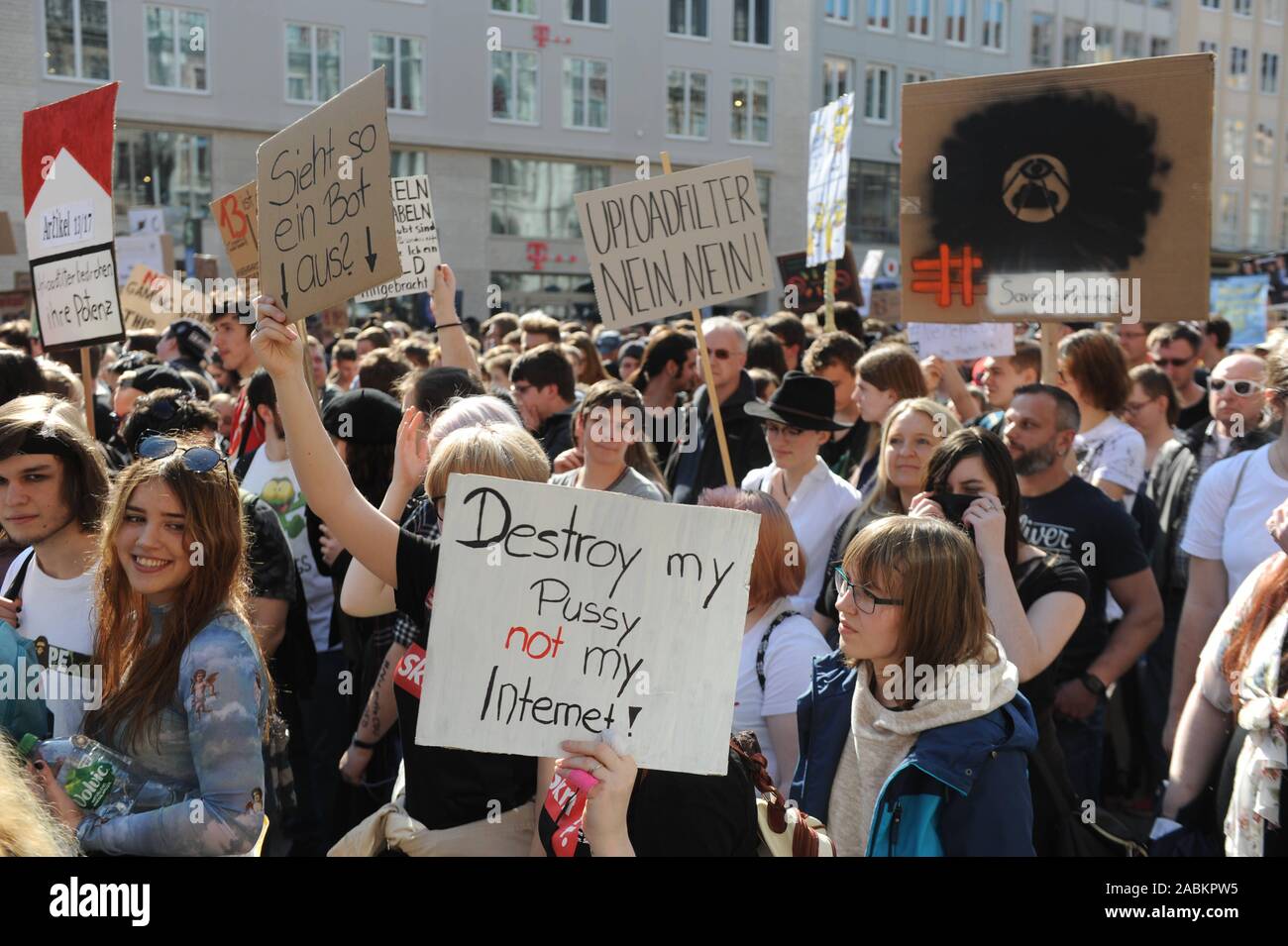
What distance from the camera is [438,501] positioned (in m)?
3.24

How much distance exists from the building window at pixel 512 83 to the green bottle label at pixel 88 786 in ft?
109

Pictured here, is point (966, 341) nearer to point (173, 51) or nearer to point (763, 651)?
point (763, 651)

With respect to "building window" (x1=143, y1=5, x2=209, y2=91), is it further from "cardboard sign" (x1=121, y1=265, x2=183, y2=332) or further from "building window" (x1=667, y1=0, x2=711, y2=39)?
"cardboard sign" (x1=121, y1=265, x2=183, y2=332)

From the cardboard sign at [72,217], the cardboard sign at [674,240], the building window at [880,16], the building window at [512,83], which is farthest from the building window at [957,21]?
the cardboard sign at [72,217]

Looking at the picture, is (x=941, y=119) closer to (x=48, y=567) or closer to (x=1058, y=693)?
(x=1058, y=693)

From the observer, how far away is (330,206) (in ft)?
11.6

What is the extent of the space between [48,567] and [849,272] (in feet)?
29.0

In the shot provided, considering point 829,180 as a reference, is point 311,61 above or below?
above

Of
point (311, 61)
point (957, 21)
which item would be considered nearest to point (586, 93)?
point (311, 61)

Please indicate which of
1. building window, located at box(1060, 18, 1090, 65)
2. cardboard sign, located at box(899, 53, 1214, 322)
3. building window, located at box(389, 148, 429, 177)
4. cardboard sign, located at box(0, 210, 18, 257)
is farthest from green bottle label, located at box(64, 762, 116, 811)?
building window, located at box(1060, 18, 1090, 65)

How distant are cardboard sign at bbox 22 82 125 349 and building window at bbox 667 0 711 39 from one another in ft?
100

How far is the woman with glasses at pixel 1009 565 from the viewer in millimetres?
3607

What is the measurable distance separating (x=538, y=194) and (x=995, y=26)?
19176mm
